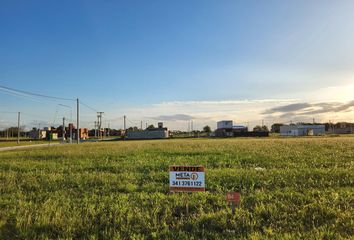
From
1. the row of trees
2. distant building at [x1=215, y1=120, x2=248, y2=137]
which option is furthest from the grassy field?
the row of trees

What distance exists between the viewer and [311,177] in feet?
33.5

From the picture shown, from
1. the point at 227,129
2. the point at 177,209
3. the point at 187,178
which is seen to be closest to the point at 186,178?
Answer: the point at 187,178

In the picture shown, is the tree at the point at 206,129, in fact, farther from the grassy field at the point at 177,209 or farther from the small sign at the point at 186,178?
the small sign at the point at 186,178

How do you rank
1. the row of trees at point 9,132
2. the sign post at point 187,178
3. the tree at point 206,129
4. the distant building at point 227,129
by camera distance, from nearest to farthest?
the sign post at point 187,178 → the distant building at point 227,129 → the row of trees at point 9,132 → the tree at point 206,129

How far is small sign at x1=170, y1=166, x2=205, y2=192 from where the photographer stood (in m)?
5.91

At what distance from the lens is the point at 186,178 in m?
6.04

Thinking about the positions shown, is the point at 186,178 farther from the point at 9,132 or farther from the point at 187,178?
the point at 9,132

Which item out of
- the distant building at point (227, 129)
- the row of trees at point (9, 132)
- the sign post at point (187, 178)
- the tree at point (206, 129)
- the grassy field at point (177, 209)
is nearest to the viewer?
the grassy field at point (177, 209)

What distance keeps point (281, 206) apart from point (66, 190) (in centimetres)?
608

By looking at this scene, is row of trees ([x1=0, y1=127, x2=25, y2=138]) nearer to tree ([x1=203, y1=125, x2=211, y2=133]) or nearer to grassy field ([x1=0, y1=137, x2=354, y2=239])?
tree ([x1=203, y1=125, x2=211, y2=133])

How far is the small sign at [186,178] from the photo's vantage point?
591cm

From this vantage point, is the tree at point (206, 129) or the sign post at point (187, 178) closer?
the sign post at point (187, 178)

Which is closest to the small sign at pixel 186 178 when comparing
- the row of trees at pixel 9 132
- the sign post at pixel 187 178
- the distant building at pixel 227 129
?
the sign post at pixel 187 178

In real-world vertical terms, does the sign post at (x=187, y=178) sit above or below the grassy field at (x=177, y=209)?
above
